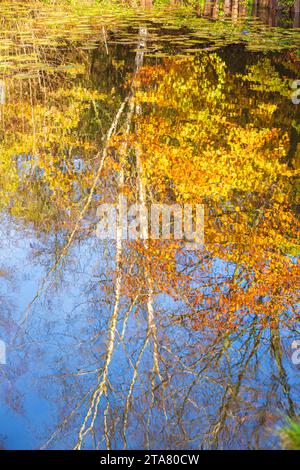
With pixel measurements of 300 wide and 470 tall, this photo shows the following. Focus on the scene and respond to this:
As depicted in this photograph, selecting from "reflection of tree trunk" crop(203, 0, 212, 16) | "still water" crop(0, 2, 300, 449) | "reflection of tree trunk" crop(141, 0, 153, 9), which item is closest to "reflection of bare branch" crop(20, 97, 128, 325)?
"still water" crop(0, 2, 300, 449)

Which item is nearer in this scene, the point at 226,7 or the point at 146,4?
the point at 226,7

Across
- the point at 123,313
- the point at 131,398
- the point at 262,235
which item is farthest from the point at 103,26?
the point at 131,398

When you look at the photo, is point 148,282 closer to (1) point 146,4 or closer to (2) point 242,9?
(2) point 242,9

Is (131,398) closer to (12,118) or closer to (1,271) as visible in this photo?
(1,271)

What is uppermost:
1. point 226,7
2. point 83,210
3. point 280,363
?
point 226,7

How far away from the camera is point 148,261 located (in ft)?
20.8

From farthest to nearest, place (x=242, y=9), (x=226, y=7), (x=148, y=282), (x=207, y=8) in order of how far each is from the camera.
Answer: (x=242, y=9), (x=207, y=8), (x=226, y=7), (x=148, y=282)

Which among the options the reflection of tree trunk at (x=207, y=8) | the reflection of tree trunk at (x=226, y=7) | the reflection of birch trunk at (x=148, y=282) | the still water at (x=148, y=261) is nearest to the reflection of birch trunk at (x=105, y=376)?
the still water at (x=148, y=261)

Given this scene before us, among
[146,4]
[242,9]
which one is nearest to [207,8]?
[242,9]

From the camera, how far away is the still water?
4.20 meters

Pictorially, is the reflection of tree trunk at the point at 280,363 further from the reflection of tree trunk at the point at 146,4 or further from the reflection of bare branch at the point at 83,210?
the reflection of tree trunk at the point at 146,4

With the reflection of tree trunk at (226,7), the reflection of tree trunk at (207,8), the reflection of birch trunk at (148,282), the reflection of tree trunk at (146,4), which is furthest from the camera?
the reflection of tree trunk at (146,4)

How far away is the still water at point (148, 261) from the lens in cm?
420

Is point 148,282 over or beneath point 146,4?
beneath
